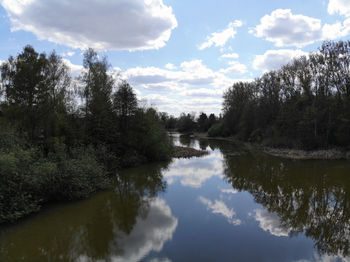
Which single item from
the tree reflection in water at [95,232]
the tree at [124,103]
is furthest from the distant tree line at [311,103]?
the tree reflection in water at [95,232]

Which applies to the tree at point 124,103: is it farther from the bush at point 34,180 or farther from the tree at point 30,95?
the bush at point 34,180

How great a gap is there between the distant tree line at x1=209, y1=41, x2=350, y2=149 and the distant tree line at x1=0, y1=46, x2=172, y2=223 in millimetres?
15461

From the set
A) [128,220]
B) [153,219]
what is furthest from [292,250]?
[128,220]

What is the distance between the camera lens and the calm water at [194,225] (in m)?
6.30

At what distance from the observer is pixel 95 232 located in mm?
7527

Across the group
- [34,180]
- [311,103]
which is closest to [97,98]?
[34,180]

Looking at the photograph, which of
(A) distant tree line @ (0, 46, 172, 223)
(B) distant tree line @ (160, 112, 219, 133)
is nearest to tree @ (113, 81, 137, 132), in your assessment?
(A) distant tree line @ (0, 46, 172, 223)

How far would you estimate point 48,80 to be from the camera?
13.6 metres

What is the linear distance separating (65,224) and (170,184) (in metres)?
6.76

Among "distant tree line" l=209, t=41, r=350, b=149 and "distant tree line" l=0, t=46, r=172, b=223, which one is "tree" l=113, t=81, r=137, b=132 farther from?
"distant tree line" l=209, t=41, r=350, b=149

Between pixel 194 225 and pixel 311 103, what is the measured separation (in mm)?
25712

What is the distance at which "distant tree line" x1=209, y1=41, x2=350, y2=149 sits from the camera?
25297 mm

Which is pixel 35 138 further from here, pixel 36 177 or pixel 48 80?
pixel 36 177

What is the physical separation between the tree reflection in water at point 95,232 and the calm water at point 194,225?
3 cm
